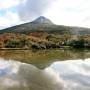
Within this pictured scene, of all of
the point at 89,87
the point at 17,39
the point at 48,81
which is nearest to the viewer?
the point at 89,87

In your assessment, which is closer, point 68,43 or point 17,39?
point 17,39

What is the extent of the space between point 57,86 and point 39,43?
5597 cm

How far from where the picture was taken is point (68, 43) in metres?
76.8

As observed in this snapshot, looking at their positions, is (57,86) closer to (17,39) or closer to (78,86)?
(78,86)

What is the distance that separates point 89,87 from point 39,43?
186 feet

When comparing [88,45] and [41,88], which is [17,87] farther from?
[88,45]

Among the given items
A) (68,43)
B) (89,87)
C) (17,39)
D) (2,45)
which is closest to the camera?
(89,87)

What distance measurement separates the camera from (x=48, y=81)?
16406mm

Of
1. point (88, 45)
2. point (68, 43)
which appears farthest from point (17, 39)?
point (88, 45)

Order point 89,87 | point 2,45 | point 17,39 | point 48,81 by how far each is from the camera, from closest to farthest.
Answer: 1. point 89,87
2. point 48,81
3. point 2,45
4. point 17,39

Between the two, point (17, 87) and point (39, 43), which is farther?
point (39, 43)

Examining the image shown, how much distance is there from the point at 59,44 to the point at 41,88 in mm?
62463

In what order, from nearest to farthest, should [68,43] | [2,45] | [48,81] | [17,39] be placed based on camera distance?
[48,81] → [2,45] → [17,39] → [68,43]

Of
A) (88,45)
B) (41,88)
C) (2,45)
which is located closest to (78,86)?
(41,88)
